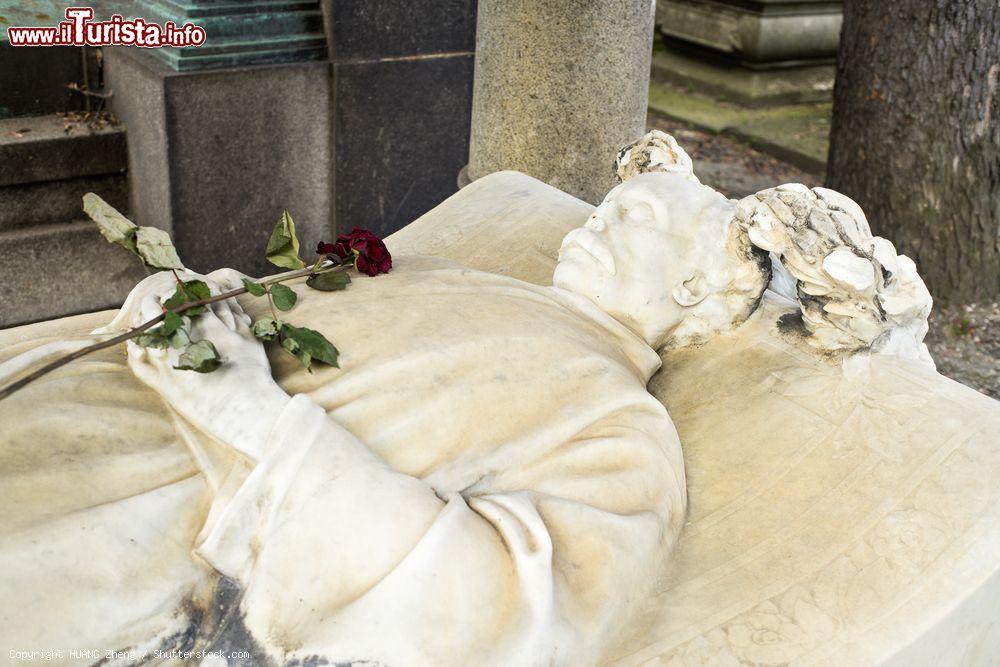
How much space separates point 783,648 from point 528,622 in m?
0.60

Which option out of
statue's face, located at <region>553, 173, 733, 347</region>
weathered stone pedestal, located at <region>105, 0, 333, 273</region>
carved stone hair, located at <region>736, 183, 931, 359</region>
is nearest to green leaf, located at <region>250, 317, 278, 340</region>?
statue's face, located at <region>553, 173, 733, 347</region>

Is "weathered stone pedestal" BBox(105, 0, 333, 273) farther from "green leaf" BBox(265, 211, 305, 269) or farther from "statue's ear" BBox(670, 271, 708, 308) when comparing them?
"statue's ear" BBox(670, 271, 708, 308)

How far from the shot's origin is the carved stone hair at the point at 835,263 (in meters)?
2.63

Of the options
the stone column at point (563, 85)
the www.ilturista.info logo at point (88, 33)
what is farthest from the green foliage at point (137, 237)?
the www.ilturista.info logo at point (88, 33)

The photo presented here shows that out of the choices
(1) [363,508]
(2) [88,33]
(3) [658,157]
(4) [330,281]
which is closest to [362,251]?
(4) [330,281]

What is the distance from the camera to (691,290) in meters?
2.82

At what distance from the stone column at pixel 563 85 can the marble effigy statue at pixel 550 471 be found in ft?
4.21

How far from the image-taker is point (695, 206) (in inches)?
110

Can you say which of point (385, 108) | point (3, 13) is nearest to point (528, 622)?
point (385, 108)

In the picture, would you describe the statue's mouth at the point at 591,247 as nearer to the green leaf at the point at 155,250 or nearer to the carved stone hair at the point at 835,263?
the carved stone hair at the point at 835,263

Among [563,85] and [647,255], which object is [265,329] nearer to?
[647,255]

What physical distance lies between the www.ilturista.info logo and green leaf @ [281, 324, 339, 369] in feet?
9.72

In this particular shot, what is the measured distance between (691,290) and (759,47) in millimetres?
7074

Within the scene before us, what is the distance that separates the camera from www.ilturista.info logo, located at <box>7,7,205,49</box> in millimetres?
4926
